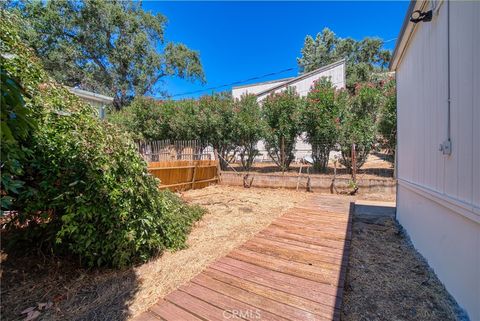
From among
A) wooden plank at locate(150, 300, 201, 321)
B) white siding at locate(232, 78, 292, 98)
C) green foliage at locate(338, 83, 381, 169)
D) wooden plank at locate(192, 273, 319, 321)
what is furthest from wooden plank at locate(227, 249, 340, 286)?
white siding at locate(232, 78, 292, 98)

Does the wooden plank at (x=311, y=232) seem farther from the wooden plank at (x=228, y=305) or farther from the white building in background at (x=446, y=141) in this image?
the wooden plank at (x=228, y=305)

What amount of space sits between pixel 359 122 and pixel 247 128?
162 inches

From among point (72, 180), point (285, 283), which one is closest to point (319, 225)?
point (285, 283)

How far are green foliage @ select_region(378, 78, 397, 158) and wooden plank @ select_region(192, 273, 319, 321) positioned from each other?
24.9ft

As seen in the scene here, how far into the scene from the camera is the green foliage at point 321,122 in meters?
8.20

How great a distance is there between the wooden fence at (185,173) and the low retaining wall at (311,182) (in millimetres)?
574

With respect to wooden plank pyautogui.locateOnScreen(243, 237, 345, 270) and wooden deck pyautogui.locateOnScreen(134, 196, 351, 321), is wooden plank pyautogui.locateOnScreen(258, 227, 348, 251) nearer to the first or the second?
wooden deck pyautogui.locateOnScreen(134, 196, 351, 321)

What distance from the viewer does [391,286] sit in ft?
7.77

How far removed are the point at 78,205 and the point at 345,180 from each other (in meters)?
6.55

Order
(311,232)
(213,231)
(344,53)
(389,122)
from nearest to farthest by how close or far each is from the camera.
→ (311,232), (213,231), (389,122), (344,53)

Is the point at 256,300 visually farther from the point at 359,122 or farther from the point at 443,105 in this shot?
the point at 359,122

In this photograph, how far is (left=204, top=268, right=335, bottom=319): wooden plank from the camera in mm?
1958

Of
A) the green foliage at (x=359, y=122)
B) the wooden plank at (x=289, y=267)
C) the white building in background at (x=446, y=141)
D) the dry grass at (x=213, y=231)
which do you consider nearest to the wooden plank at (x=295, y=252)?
the wooden plank at (x=289, y=267)

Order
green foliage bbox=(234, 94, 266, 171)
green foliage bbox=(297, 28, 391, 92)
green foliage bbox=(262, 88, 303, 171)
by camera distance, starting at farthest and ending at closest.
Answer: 1. green foliage bbox=(297, 28, 391, 92)
2. green foliage bbox=(234, 94, 266, 171)
3. green foliage bbox=(262, 88, 303, 171)
